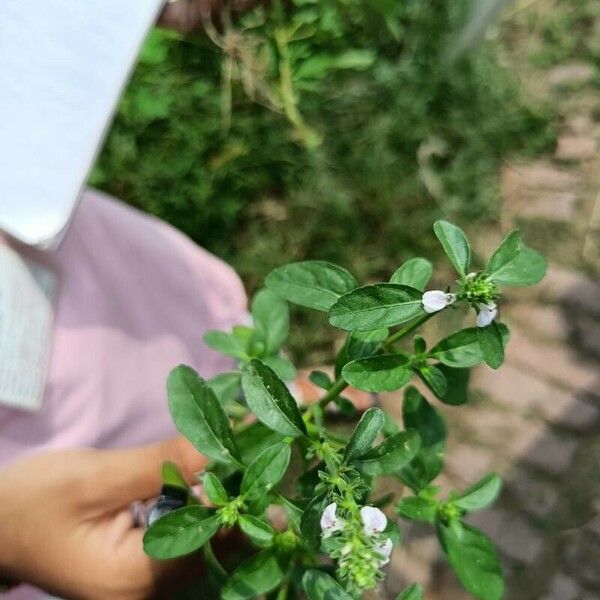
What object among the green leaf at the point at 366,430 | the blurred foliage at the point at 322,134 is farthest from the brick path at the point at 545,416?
the green leaf at the point at 366,430

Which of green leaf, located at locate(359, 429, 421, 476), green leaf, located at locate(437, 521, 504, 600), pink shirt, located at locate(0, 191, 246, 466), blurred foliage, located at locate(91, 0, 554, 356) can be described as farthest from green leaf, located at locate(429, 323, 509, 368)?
blurred foliage, located at locate(91, 0, 554, 356)

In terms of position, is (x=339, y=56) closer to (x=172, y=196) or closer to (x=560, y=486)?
(x=172, y=196)

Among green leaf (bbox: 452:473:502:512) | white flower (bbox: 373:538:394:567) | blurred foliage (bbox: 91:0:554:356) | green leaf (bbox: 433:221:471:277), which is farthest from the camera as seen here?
blurred foliage (bbox: 91:0:554:356)

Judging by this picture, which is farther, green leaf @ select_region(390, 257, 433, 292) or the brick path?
the brick path

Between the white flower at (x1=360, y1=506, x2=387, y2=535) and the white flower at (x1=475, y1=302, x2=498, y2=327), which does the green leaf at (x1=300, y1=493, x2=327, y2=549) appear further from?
the white flower at (x1=475, y1=302, x2=498, y2=327)

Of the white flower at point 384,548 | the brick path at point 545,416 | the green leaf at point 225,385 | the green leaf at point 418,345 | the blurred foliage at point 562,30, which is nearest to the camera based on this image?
the white flower at point 384,548

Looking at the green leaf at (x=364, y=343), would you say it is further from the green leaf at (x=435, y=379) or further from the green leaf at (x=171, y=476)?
the green leaf at (x=171, y=476)

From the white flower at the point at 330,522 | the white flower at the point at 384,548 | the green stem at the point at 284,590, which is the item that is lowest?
the green stem at the point at 284,590
